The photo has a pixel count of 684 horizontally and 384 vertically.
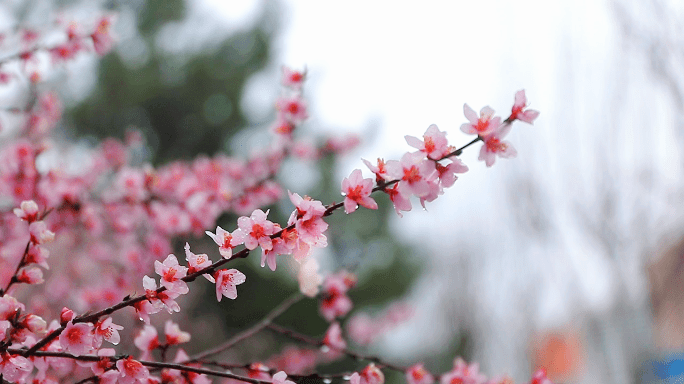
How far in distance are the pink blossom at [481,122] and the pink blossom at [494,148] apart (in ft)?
0.07

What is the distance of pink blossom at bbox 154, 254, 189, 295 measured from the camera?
0.90 metres

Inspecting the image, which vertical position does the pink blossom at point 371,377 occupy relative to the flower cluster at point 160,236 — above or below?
below

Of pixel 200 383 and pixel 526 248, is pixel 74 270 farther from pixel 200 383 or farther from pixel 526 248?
pixel 526 248

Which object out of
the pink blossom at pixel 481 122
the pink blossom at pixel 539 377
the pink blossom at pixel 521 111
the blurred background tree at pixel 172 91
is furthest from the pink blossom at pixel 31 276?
the blurred background tree at pixel 172 91

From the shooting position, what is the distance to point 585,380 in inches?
803

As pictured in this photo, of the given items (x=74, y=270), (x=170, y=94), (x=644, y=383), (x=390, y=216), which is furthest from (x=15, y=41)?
(x=390, y=216)

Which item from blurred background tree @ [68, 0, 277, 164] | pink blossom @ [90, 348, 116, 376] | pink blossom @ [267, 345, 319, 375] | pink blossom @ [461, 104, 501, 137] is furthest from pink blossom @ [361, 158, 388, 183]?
blurred background tree @ [68, 0, 277, 164]

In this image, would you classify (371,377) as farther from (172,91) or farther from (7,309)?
(172,91)

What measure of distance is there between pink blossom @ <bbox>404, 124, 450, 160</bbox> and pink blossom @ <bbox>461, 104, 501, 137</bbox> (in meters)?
0.12

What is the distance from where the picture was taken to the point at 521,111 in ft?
3.43

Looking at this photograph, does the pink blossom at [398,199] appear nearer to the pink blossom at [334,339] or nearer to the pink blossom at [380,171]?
the pink blossom at [380,171]

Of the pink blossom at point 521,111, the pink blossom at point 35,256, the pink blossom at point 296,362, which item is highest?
the pink blossom at point 296,362

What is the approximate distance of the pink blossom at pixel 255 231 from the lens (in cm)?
92

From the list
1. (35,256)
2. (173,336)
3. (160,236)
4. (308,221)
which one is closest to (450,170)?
(308,221)
